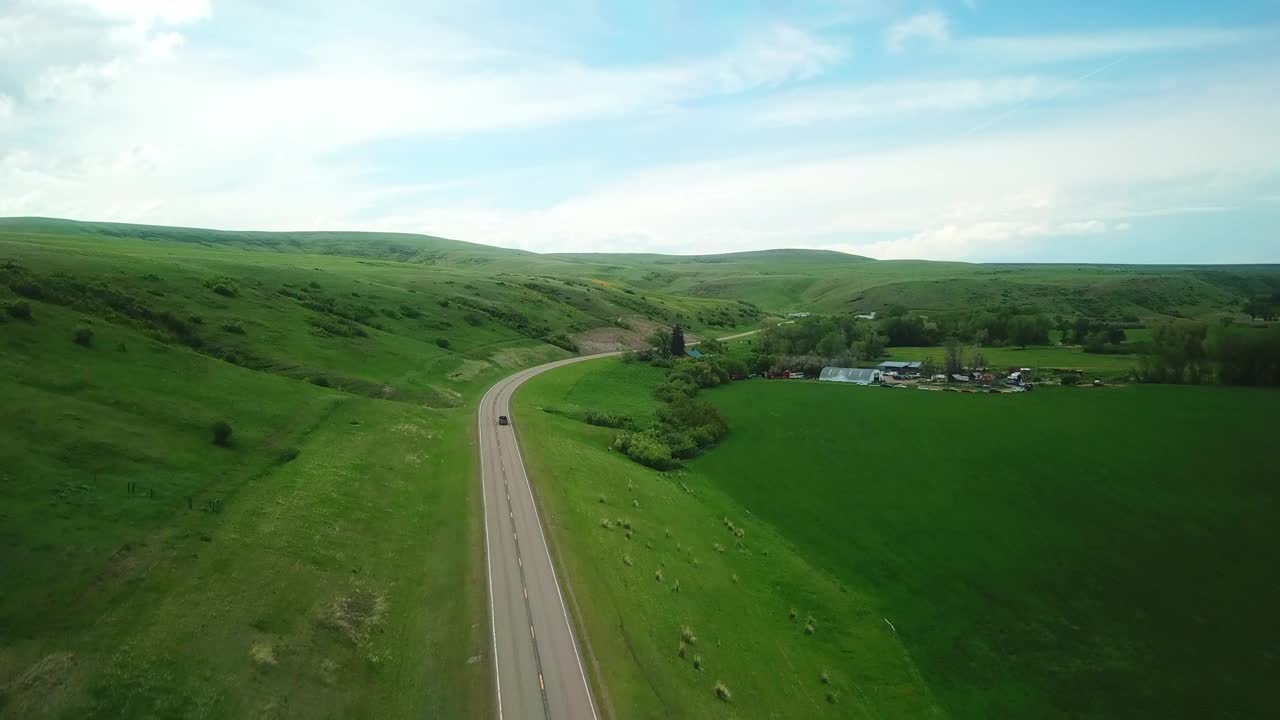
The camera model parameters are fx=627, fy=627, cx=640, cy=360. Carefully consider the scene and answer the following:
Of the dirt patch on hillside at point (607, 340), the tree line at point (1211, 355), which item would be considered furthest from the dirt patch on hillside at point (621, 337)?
the tree line at point (1211, 355)

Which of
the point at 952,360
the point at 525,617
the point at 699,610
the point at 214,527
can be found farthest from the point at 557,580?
the point at 952,360

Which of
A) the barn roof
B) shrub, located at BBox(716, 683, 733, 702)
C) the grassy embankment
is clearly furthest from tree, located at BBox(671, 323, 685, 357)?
shrub, located at BBox(716, 683, 733, 702)

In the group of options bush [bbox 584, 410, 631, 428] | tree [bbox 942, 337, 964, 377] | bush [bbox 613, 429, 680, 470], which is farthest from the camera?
tree [bbox 942, 337, 964, 377]

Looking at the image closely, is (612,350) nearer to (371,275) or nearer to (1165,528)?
(371,275)

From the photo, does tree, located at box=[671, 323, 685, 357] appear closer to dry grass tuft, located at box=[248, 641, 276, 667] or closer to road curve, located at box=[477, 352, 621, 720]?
road curve, located at box=[477, 352, 621, 720]

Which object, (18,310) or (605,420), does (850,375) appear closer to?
(605,420)

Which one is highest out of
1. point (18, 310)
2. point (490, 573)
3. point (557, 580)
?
point (18, 310)
